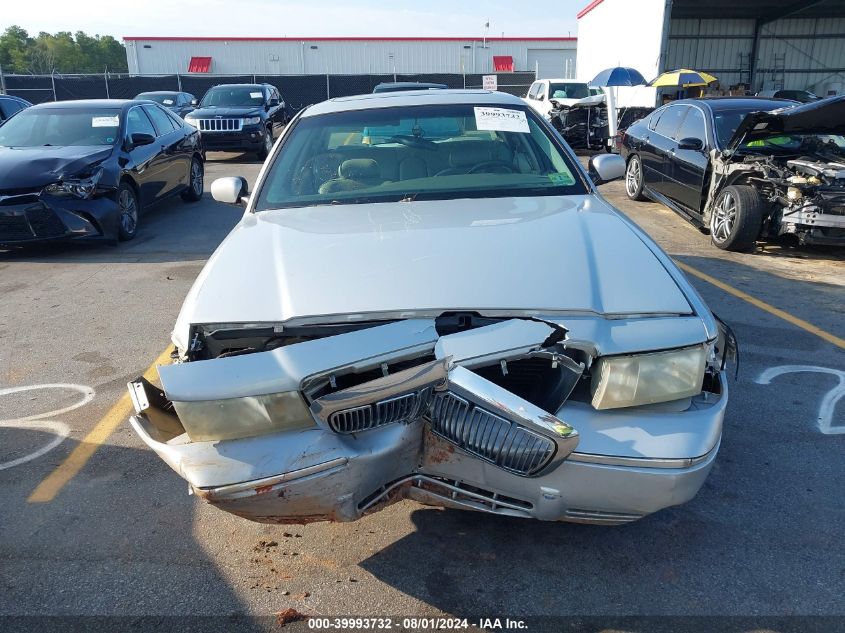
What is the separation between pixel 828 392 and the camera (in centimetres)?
406

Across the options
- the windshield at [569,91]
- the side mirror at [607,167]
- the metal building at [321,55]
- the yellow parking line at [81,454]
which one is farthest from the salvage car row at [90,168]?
the metal building at [321,55]

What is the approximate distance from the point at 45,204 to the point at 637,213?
7.40 m

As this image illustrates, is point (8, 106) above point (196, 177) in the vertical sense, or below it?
above

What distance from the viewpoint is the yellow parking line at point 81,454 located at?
10.4 ft

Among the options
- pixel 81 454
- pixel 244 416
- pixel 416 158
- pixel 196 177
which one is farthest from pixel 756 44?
pixel 244 416

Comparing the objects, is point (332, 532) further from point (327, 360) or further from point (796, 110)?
point (796, 110)

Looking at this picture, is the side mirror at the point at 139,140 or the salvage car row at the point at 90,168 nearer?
the salvage car row at the point at 90,168

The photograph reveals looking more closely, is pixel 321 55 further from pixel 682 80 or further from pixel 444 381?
pixel 444 381

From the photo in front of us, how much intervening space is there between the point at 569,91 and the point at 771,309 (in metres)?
15.6

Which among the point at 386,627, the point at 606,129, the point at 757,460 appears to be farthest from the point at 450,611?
the point at 606,129

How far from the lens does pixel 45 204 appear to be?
282 inches

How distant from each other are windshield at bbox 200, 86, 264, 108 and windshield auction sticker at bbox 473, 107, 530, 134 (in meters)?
12.9

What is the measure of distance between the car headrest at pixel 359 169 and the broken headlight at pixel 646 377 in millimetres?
2019

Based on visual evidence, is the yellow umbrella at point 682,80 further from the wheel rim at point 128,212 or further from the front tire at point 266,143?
the wheel rim at point 128,212
